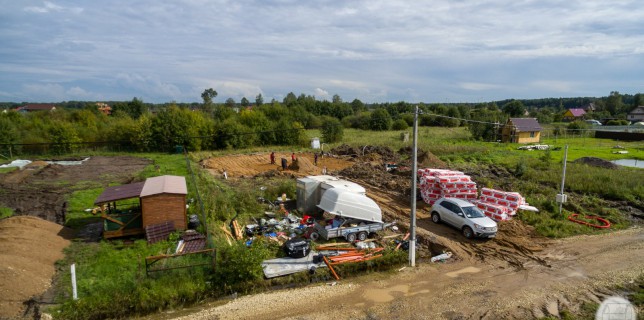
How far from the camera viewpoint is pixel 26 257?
12.0m

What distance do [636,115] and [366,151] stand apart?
104123 millimetres

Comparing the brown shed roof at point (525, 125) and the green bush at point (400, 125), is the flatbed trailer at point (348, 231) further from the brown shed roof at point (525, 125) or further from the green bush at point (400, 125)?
the green bush at point (400, 125)

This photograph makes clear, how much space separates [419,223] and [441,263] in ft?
13.9

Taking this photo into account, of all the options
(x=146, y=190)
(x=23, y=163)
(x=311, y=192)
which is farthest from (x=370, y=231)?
(x=23, y=163)

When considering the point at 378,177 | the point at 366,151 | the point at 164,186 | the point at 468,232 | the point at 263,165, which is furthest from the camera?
the point at 366,151

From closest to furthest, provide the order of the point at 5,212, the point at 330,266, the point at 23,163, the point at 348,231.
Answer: the point at 330,266 < the point at 348,231 < the point at 5,212 < the point at 23,163

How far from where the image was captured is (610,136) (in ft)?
204

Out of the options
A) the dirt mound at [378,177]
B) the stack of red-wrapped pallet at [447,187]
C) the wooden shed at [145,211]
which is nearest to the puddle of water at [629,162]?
the dirt mound at [378,177]

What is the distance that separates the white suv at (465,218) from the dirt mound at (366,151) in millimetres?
20139

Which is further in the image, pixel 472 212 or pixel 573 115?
pixel 573 115

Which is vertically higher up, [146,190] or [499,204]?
[146,190]

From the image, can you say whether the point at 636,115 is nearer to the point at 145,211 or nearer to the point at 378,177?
the point at 378,177

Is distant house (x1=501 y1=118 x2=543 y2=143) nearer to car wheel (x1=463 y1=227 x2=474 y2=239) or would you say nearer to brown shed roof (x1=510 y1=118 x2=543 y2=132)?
brown shed roof (x1=510 y1=118 x2=543 y2=132)

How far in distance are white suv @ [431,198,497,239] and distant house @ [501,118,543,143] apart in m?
42.8
